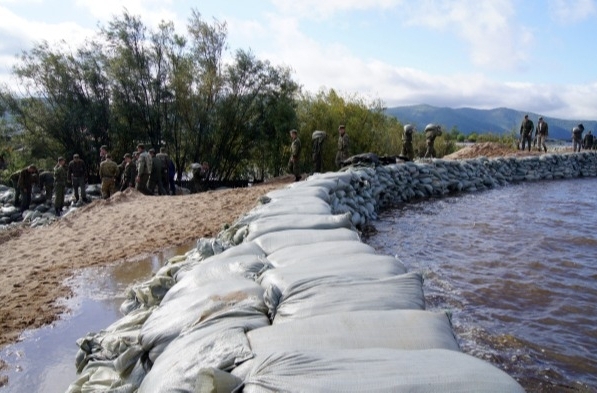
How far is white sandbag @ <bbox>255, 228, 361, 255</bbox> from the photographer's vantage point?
3557 millimetres

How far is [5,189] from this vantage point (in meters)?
13.8

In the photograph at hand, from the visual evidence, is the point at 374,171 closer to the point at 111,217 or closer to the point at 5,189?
the point at 111,217

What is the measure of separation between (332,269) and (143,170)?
8.14 m

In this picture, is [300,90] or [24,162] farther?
[300,90]

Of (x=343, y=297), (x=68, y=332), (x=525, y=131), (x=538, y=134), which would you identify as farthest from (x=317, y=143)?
(x=538, y=134)

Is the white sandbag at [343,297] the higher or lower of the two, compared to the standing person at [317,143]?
lower

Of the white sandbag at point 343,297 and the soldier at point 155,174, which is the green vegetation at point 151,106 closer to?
the soldier at point 155,174

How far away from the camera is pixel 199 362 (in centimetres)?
188

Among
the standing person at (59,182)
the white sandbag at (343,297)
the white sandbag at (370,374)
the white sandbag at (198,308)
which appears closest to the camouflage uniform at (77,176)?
the standing person at (59,182)

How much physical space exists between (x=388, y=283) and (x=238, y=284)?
798mm

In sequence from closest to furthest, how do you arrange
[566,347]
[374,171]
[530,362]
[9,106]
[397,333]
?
[397,333] < [530,362] < [566,347] < [374,171] < [9,106]

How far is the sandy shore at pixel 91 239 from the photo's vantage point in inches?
164

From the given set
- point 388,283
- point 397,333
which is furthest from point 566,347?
point 397,333

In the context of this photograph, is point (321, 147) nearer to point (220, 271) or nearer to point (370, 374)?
point (220, 271)
